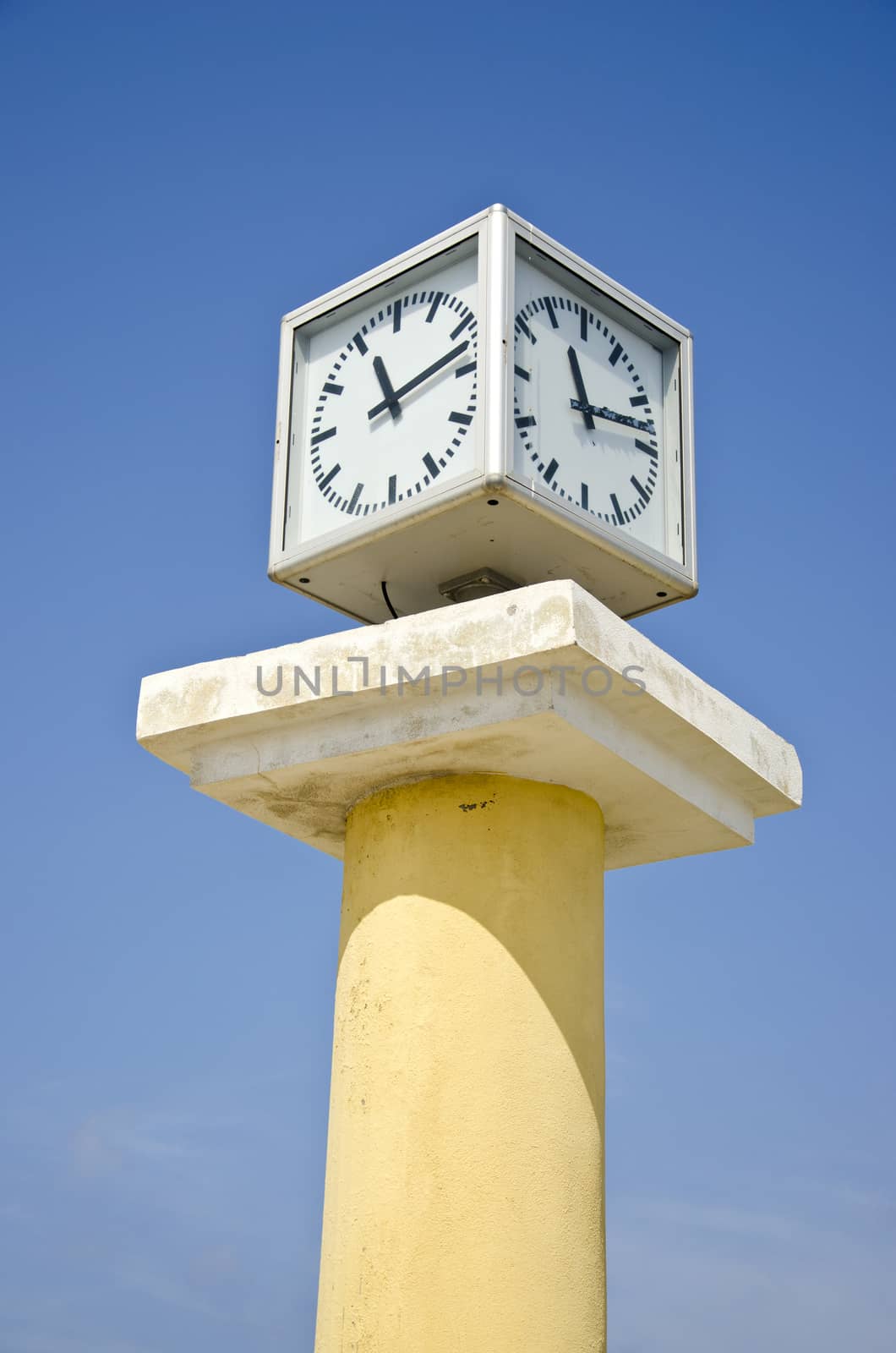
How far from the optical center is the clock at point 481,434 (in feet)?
17.1

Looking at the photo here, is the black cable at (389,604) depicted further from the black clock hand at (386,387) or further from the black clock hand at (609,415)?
the black clock hand at (609,415)

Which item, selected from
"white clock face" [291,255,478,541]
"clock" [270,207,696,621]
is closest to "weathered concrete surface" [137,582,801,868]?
"clock" [270,207,696,621]

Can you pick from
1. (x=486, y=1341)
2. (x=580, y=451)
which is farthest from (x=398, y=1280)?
(x=580, y=451)

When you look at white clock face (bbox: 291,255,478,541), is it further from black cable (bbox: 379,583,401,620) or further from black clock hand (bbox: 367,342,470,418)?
black cable (bbox: 379,583,401,620)

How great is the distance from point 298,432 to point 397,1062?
232cm

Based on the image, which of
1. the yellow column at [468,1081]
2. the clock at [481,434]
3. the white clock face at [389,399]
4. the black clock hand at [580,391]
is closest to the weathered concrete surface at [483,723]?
the yellow column at [468,1081]

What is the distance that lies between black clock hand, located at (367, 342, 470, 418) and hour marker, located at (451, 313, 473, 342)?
0.16 ft

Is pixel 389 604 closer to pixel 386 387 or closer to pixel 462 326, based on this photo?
pixel 386 387

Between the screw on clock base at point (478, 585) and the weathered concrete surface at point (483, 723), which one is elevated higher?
the screw on clock base at point (478, 585)

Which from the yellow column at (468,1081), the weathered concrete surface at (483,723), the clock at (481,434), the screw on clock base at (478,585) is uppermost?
the clock at (481,434)

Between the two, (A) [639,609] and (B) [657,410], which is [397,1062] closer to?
(A) [639,609]

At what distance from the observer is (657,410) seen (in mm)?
5879

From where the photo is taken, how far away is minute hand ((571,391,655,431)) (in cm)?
549

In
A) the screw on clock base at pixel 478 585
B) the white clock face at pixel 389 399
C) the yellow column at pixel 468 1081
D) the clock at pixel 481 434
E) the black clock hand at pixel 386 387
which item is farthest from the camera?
the black clock hand at pixel 386 387
